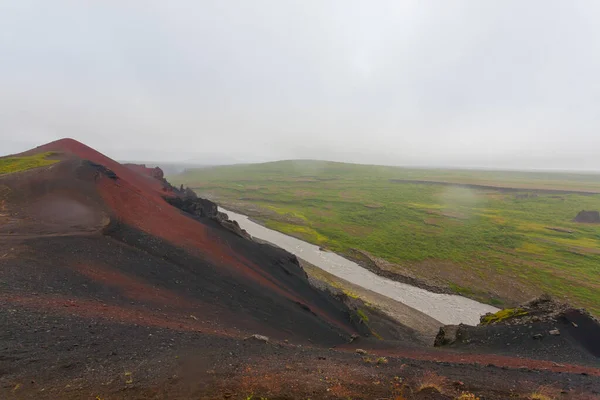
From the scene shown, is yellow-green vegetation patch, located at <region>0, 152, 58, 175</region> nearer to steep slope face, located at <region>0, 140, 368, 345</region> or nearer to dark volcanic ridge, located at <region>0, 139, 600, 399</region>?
steep slope face, located at <region>0, 140, 368, 345</region>

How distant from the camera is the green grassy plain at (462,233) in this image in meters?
45.9

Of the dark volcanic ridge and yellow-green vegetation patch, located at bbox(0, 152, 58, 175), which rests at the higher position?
yellow-green vegetation patch, located at bbox(0, 152, 58, 175)

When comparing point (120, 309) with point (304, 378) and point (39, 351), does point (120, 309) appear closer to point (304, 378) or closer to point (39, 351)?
point (39, 351)

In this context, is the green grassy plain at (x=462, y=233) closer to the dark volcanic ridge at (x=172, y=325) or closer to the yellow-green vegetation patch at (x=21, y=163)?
the dark volcanic ridge at (x=172, y=325)

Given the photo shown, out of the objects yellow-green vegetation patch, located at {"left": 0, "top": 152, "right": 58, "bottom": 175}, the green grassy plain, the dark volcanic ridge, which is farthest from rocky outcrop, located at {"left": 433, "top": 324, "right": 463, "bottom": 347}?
yellow-green vegetation patch, located at {"left": 0, "top": 152, "right": 58, "bottom": 175}

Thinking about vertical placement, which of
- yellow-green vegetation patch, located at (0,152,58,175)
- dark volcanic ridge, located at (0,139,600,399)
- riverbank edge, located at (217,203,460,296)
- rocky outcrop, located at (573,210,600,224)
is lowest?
riverbank edge, located at (217,203,460,296)

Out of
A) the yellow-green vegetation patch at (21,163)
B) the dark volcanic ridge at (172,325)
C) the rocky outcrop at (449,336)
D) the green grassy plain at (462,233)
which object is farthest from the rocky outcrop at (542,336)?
the yellow-green vegetation patch at (21,163)

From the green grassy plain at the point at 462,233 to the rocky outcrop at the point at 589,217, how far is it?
391 cm

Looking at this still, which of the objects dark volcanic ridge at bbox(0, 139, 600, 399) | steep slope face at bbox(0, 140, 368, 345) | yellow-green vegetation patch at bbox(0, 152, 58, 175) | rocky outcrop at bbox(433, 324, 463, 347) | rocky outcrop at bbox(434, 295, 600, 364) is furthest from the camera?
yellow-green vegetation patch at bbox(0, 152, 58, 175)

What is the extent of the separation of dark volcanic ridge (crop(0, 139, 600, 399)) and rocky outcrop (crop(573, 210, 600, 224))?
92287mm

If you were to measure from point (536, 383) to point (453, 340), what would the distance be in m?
9.75

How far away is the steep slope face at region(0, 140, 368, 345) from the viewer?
14.6m

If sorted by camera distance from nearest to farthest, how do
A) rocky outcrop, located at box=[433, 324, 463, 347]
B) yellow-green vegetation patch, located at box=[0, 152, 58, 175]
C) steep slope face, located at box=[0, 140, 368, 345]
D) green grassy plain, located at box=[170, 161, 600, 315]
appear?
steep slope face, located at box=[0, 140, 368, 345]
rocky outcrop, located at box=[433, 324, 463, 347]
yellow-green vegetation patch, located at box=[0, 152, 58, 175]
green grassy plain, located at box=[170, 161, 600, 315]

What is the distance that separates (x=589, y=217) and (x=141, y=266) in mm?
116624
